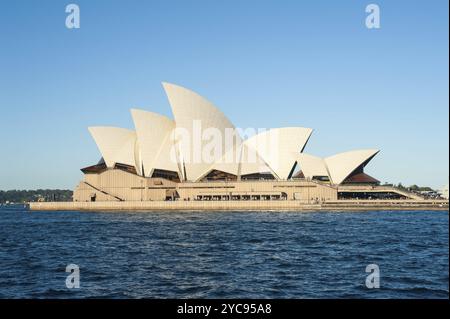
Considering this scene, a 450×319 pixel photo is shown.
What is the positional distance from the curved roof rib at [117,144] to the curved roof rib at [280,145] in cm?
2009

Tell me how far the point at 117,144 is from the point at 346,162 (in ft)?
129

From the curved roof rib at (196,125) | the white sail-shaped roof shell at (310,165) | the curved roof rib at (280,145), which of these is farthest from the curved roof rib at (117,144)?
the white sail-shaped roof shell at (310,165)

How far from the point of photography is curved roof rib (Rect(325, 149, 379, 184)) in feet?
269

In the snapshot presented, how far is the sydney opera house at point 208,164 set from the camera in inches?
3194

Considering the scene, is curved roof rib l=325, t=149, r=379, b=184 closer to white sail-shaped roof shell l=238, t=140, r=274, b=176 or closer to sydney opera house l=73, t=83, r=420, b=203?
sydney opera house l=73, t=83, r=420, b=203

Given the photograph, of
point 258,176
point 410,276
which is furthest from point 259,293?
point 258,176

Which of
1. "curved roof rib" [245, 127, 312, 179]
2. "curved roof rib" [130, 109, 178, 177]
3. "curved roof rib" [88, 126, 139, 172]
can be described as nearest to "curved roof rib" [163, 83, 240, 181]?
"curved roof rib" [130, 109, 178, 177]

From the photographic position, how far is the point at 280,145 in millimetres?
85625

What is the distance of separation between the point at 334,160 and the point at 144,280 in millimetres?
69396

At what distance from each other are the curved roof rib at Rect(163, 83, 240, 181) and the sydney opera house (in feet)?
0.51

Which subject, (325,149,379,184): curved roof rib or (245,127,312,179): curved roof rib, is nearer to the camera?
(325,149,379,184): curved roof rib

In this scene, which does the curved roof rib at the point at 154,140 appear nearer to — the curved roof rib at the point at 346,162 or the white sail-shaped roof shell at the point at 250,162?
the white sail-shaped roof shell at the point at 250,162

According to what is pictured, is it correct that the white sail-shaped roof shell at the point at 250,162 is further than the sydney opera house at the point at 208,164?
Yes
